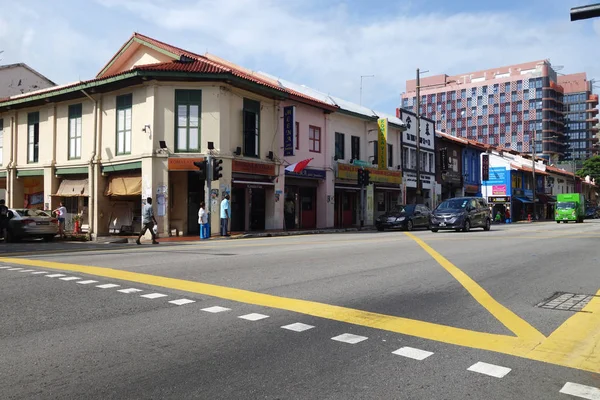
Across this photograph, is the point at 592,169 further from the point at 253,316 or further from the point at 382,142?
the point at 253,316

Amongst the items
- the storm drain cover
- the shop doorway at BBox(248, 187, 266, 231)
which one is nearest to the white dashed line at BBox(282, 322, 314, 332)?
the storm drain cover

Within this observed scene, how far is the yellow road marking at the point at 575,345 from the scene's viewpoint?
4023 mm

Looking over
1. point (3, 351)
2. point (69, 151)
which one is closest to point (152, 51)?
point (69, 151)

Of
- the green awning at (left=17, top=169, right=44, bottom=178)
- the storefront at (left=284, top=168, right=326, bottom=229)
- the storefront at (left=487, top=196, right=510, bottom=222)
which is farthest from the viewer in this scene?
the storefront at (left=487, top=196, right=510, bottom=222)

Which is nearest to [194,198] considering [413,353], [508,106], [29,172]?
[29,172]

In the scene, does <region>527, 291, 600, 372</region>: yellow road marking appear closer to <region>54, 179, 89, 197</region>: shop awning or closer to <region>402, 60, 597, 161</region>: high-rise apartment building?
<region>54, 179, 89, 197</region>: shop awning

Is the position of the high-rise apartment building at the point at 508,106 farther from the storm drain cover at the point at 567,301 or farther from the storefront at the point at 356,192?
the storm drain cover at the point at 567,301

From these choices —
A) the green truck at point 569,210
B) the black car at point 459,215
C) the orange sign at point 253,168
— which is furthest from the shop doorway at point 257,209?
the green truck at point 569,210

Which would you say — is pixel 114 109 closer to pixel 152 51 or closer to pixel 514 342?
pixel 152 51

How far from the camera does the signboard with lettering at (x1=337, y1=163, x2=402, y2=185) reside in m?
29.4

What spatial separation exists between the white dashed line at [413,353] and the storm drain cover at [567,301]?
2.87m

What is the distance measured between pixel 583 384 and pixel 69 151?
1032 inches

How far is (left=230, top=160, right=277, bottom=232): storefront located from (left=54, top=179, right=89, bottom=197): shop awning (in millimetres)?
7776

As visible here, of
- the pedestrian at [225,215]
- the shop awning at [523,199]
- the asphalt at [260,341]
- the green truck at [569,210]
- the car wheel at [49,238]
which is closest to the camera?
the asphalt at [260,341]
